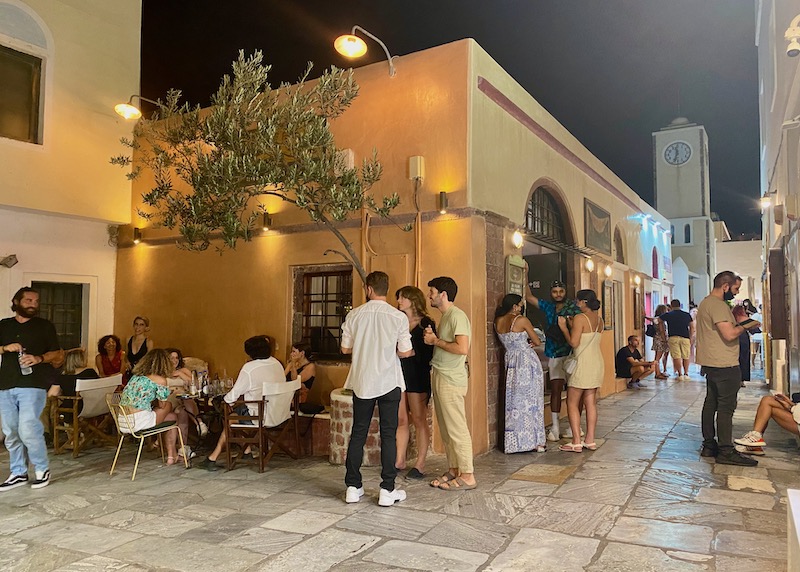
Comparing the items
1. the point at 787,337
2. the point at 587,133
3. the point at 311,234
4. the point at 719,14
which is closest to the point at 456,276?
the point at 311,234

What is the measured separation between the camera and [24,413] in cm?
491

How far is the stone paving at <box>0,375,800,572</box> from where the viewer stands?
11.0 ft

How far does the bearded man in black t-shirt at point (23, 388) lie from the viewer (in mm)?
4855

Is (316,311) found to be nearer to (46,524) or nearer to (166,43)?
(46,524)

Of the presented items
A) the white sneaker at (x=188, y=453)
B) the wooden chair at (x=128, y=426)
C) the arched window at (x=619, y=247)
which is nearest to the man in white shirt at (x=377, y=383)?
the wooden chair at (x=128, y=426)

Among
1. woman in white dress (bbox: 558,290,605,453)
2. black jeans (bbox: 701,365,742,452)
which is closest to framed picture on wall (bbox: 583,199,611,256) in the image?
woman in white dress (bbox: 558,290,605,453)

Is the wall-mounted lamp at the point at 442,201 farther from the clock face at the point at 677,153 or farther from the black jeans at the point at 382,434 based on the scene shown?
the clock face at the point at 677,153

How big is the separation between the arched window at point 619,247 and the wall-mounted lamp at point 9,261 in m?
10.4

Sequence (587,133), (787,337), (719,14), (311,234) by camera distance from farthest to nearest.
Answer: (587,133) < (719,14) < (787,337) < (311,234)

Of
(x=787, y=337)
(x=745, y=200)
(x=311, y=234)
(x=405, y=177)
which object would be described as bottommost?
(x=787, y=337)

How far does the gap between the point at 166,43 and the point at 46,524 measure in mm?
10263

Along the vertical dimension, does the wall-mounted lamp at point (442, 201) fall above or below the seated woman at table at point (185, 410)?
above

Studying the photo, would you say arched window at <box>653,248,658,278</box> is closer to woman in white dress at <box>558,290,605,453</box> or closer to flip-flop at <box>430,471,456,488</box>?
woman in white dress at <box>558,290,605,453</box>

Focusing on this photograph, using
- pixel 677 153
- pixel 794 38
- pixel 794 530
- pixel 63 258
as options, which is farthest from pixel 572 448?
pixel 677 153
